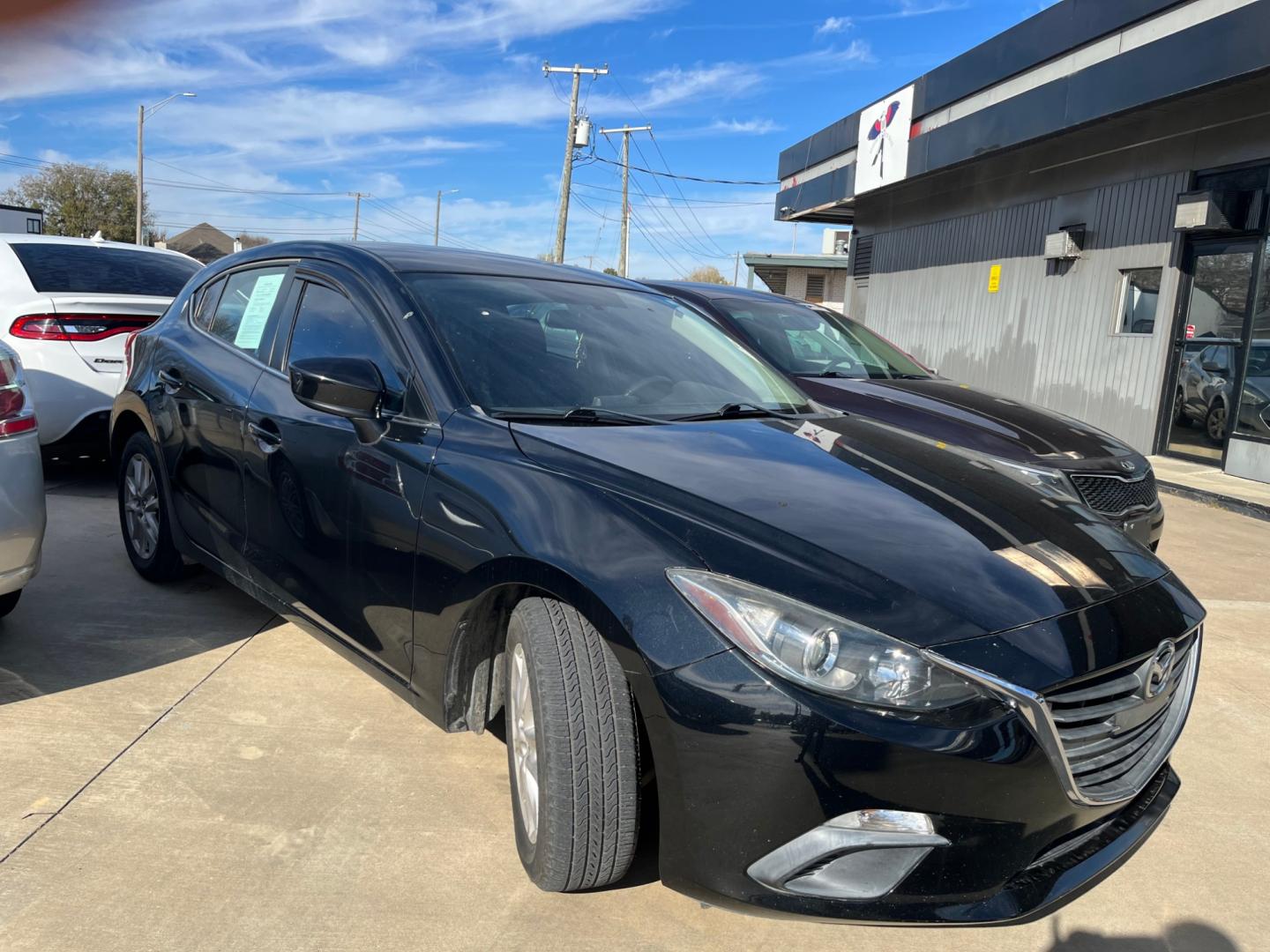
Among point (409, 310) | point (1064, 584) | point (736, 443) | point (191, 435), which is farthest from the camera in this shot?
point (191, 435)

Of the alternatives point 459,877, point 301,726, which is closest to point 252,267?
point 301,726

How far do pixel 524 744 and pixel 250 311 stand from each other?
222cm

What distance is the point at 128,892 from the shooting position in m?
2.27

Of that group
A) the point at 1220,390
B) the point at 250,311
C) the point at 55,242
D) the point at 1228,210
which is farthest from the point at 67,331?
the point at 1220,390

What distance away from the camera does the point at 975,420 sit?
17.2ft

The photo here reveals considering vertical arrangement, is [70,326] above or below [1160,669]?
above

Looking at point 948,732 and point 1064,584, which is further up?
point 1064,584

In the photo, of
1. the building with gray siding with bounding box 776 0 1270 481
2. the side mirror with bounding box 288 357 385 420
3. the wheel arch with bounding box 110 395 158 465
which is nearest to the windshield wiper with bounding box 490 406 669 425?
the side mirror with bounding box 288 357 385 420

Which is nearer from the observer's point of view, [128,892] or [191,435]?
[128,892]

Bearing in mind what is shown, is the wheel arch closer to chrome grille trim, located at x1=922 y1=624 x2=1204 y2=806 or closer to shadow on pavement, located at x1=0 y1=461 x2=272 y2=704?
shadow on pavement, located at x1=0 y1=461 x2=272 y2=704

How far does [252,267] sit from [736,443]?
2240 millimetres

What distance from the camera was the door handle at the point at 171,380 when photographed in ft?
12.7

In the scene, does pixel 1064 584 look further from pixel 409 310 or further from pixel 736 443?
pixel 409 310

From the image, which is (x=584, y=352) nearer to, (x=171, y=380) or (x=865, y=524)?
(x=865, y=524)
